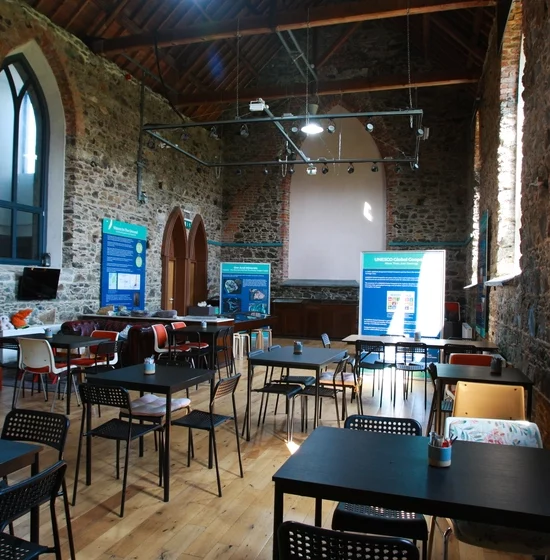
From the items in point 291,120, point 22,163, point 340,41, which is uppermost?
point 340,41

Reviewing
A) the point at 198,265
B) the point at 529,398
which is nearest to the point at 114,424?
the point at 529,398

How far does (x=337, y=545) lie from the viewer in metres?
1.45

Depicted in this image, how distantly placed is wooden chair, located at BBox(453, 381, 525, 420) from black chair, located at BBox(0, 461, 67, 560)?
2.51 m

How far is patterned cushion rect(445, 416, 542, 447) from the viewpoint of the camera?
8.75ft

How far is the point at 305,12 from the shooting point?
8117 millimetres

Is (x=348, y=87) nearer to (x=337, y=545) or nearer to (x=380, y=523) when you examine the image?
(x=380, y=523)

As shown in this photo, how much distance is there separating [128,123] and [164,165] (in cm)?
147

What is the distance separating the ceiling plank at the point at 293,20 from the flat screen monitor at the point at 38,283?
4006 millimetres

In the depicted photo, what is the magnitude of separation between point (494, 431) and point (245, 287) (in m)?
9.54

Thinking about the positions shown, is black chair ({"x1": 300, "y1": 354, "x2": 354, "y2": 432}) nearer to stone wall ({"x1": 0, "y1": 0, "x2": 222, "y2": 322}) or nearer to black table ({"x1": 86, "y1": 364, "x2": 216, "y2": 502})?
black table ({"x1": 86, "y1": 364, "x2": 216, "y2": 502})

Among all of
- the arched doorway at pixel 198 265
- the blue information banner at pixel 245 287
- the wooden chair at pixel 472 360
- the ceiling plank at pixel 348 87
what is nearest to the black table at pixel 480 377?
the wooden chair at pixel 472 360

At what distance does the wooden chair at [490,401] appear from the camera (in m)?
3.32

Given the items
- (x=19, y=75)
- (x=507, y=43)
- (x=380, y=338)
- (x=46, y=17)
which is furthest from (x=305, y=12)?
(x=380, y=338)

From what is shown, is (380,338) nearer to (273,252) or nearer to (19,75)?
(19,75)
